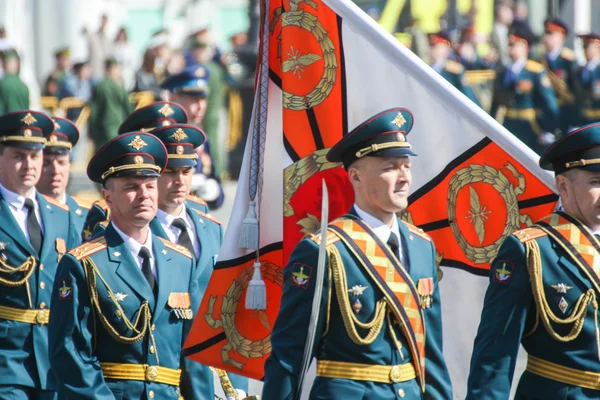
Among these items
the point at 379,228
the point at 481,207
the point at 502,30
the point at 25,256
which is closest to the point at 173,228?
the point at 25,256

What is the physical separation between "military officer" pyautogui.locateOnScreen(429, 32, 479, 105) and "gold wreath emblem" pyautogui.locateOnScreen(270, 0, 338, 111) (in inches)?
507

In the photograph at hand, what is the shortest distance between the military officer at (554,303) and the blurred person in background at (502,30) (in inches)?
665

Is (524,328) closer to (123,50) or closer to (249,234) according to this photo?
(249,234)

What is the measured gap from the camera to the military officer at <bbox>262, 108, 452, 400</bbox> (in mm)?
5133

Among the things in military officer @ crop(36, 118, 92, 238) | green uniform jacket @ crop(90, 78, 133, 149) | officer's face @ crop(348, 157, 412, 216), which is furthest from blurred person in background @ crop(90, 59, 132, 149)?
officer's face @ crop(348, 157, 412, 216)

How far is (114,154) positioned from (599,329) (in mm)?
2190

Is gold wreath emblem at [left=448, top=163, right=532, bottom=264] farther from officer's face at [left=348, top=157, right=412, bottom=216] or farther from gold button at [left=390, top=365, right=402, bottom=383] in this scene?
gold button at [left=390, top=365, right=402, bottom=383]

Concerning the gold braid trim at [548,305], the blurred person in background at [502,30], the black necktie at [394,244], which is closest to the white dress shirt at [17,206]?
the black necktie at [394,244]

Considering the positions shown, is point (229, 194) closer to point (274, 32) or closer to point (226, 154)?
point (226, 154)

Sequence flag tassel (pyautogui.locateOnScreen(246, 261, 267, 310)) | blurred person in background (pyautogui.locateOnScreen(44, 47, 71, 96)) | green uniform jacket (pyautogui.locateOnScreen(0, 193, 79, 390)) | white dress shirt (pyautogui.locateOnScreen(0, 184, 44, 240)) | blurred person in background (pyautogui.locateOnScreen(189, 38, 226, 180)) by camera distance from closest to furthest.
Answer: flag tassel (pyautogui.locateOnScreen(246, 261, 267, 310)), green uniform jacket (pyautogui.locateOnScreen(0, 193, 79, 390)), white dress shirt (pyautogui.locateOnScreen(0, 184, 44, 240)), blurred person in background (pyautogui.locateOnScreen(189, 38, 226, 180)), blurred person in background (pyautogui.locateOnScreen(44, 47, 71, 96))

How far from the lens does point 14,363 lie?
7.21 metres

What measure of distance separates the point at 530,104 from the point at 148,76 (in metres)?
5.58

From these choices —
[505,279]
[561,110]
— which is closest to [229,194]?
[561,110]

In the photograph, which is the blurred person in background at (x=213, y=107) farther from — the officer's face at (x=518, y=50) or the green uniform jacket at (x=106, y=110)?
the officer's face at (x=518, y=50)
